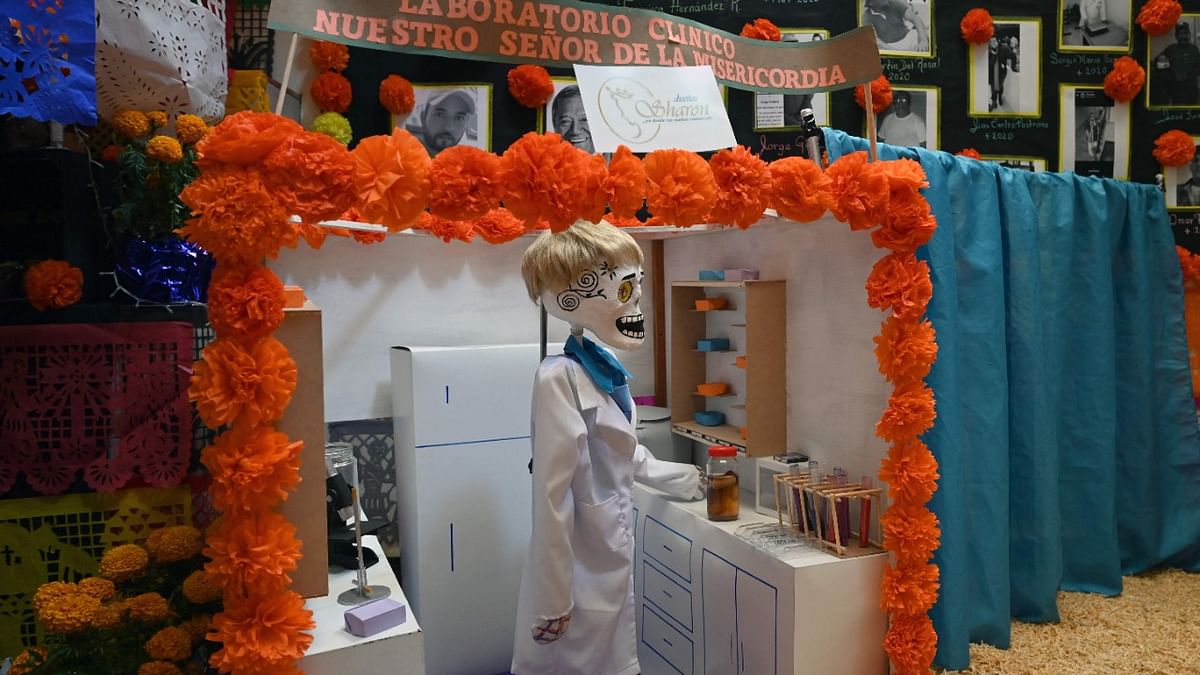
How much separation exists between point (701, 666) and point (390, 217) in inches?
73.1

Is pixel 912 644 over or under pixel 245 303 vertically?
under

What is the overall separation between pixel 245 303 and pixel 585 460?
39.6 inches

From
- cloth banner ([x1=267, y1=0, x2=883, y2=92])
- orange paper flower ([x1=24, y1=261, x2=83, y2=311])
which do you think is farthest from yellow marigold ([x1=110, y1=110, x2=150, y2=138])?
cloth banner ([x1=267, y1=0, x2=883, y2=92])

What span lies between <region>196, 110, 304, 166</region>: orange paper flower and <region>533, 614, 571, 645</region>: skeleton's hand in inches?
53.8

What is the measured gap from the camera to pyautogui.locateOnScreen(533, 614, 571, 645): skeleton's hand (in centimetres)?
211

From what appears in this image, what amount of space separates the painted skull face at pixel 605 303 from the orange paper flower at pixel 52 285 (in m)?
1.23

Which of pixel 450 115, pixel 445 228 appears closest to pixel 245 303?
pixel 445 228

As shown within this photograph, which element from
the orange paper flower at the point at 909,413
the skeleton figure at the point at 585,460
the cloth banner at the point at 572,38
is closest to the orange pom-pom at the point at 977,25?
the cloth banner at the point at 572,38

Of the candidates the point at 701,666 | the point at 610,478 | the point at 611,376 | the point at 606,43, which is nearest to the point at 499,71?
the point at 606,43

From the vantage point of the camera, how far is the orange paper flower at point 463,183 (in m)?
1.77

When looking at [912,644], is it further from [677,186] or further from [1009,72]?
[1009,72]

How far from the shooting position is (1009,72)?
3785 mm

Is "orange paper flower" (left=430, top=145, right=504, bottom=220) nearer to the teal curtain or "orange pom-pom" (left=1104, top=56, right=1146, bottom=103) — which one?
the teal curtain

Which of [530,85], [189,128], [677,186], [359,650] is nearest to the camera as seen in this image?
[359,650]
